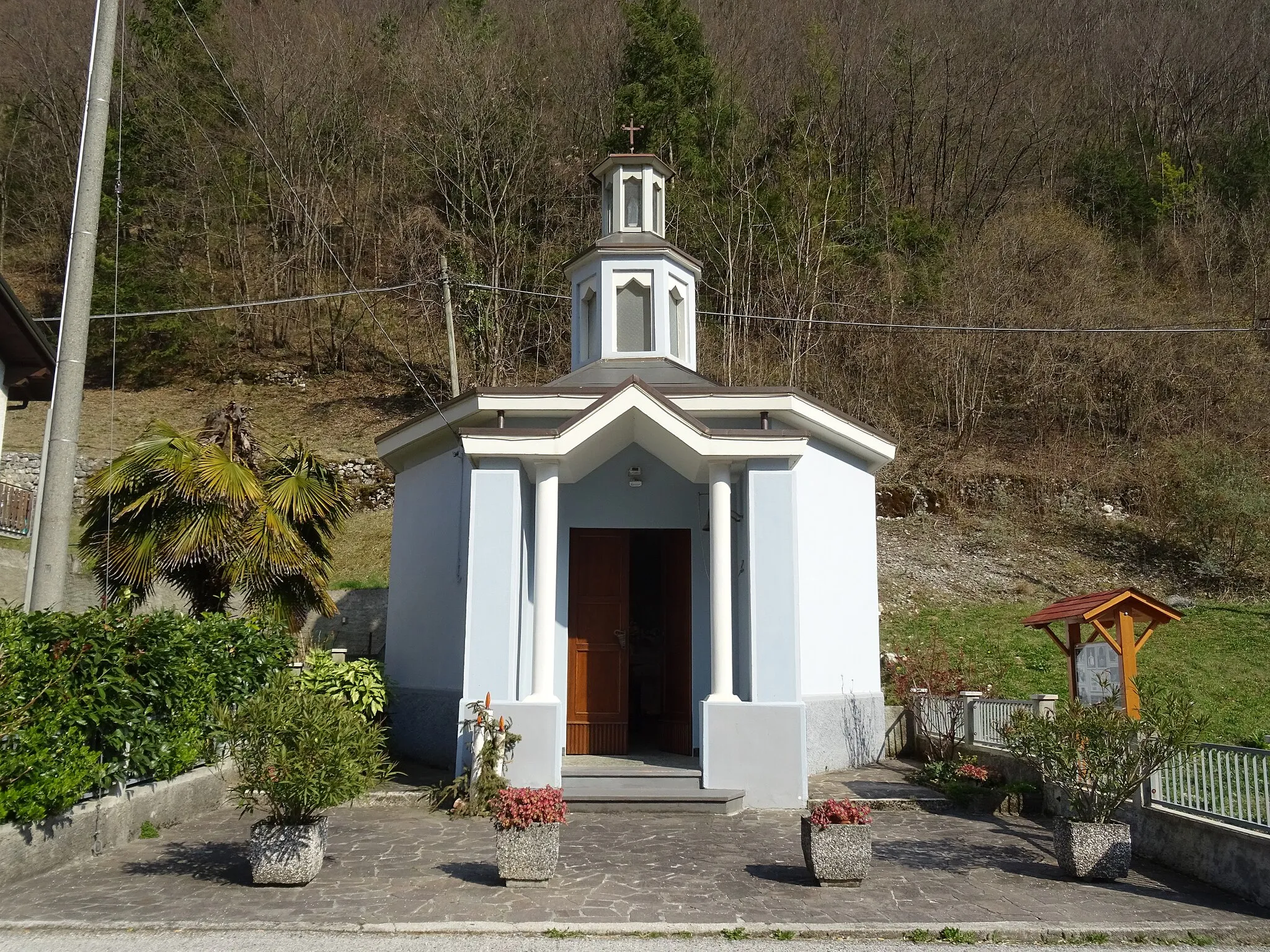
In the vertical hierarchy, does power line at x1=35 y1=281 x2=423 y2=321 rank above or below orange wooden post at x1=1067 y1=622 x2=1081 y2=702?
above

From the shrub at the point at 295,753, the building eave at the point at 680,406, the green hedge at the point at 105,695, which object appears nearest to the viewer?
the shrub at the point at 295,753

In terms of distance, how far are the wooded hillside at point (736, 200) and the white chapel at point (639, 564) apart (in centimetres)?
1527

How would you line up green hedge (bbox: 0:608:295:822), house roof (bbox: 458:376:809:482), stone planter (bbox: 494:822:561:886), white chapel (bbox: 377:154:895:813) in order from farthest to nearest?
house roof (bbox: 458:376:809:482) → white chapel (bbox: 377:154:895:813) → stone planter (bbox: 494:822:561:886) → green hedge (bbox: 0:608:295:822)

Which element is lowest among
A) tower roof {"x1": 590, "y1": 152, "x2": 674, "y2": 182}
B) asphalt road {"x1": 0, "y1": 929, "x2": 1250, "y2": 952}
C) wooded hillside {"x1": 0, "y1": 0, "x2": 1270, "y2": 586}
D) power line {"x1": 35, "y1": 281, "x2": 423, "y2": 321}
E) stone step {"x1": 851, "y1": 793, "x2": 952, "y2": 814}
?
asphalt road {"x1": 0, "y1": 929, "x2": 1250, "y2": 952}

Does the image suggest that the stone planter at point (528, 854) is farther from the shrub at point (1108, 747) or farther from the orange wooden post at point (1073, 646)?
the orange wooden post at point (1073, 646)

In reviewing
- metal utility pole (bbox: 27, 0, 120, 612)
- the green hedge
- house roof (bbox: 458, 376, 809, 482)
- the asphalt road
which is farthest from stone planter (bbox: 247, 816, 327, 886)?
house roof (bbox: 458, 376, 809, 482)

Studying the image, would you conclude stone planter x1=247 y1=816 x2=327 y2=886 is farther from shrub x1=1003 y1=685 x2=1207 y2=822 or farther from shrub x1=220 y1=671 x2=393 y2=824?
shrub x1=1003 y1=685 x2=1207 y2=822

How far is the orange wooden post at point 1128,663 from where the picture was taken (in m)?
9.28

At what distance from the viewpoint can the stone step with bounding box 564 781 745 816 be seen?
10.4m

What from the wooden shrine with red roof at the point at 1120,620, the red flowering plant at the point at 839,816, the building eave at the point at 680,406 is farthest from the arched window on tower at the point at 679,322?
the red flowering plant at the point at 839,816

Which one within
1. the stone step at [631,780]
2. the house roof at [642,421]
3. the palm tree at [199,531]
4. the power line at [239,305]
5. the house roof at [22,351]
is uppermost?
the power line at [239,305]

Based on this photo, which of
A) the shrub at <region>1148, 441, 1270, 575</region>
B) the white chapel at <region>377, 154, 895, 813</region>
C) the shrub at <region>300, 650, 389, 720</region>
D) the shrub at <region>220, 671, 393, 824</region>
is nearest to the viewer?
the shrub at <region>220, 671, 393, 824</region>

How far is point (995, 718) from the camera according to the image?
1229cm

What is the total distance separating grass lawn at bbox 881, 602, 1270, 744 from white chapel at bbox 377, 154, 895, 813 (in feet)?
20.7
